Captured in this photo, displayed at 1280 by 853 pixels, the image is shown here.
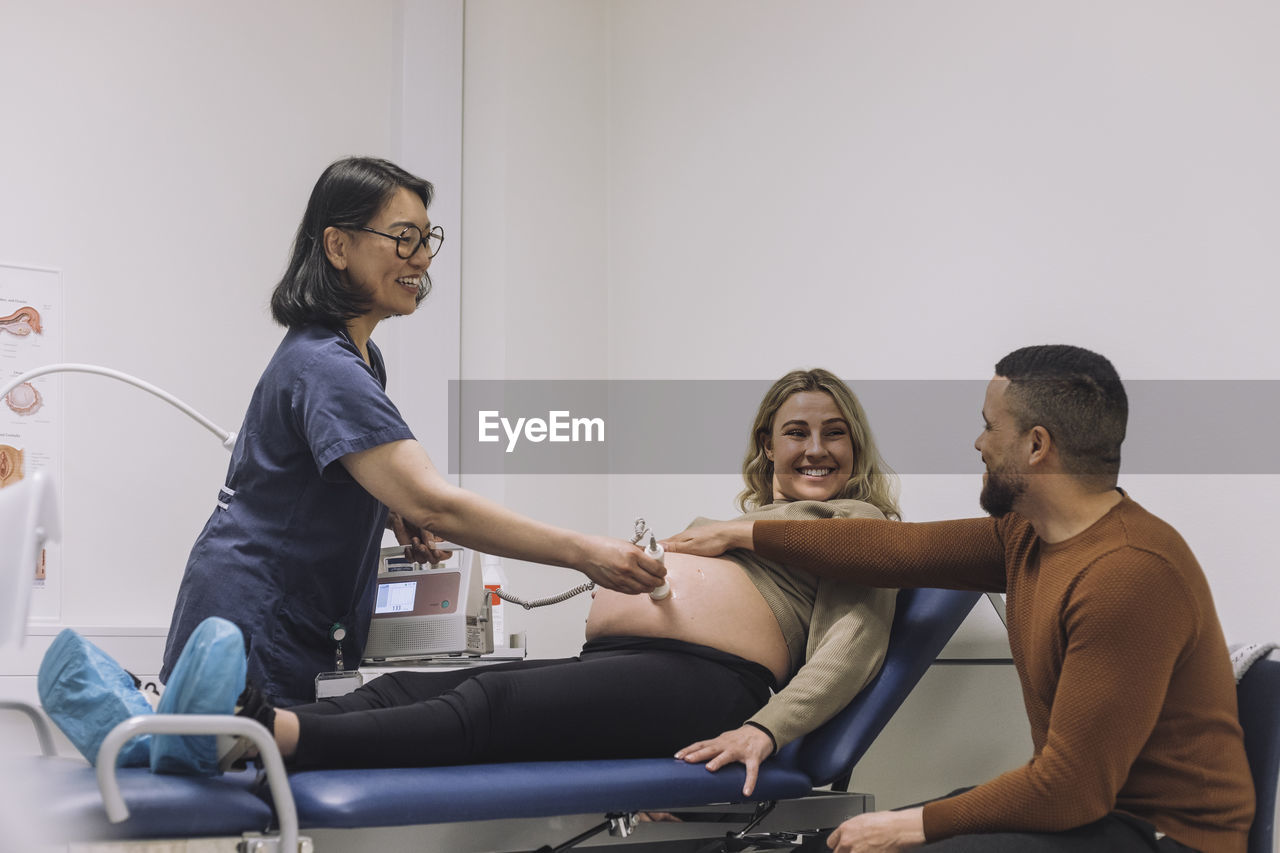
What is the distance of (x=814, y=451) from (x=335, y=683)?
1.01 m

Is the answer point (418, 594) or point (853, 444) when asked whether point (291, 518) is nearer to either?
point (418, 594)

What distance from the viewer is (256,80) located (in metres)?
3.32

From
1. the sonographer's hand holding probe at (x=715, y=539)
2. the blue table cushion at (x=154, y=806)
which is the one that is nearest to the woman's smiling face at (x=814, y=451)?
the sonographer's hand holding probe at (x=715, y=539)

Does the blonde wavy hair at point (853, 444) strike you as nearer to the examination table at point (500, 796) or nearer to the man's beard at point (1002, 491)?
the examination table at point (500, 796)

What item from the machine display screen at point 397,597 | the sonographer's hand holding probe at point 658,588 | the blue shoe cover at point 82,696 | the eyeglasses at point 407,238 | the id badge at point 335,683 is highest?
the eyeglasses at point 407,238

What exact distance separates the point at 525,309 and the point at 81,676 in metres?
2.17

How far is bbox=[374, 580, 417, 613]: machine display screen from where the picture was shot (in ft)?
7.89

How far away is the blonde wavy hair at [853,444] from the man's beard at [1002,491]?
573 millimetres

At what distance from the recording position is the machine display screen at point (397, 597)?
94.7 inches

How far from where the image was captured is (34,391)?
9.52ft

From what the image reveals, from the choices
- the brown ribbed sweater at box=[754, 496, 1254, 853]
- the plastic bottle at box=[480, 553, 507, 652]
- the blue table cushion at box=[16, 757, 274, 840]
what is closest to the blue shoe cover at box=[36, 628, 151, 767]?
the blue table cushion at box=[16, 757, 274, 840]

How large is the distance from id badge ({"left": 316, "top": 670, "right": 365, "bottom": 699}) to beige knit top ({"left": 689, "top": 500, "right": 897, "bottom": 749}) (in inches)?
26.2

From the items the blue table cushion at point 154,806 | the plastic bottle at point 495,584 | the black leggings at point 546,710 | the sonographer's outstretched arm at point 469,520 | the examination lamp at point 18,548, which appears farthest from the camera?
the plastic bottle at point 495,584

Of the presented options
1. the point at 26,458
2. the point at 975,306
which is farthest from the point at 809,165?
the point at 26,458
